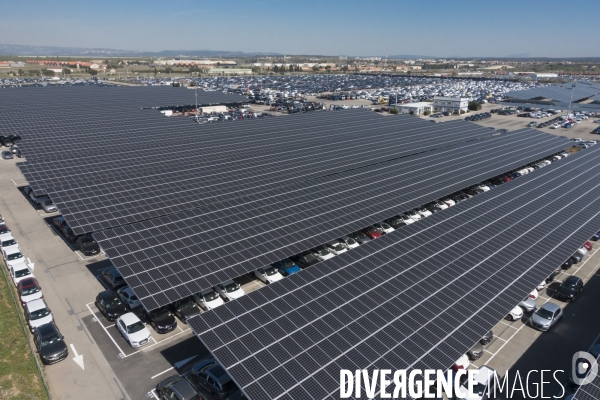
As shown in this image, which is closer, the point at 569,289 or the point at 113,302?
the point at 113,302

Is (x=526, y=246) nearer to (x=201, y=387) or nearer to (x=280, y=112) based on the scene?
(x=201, y=387)

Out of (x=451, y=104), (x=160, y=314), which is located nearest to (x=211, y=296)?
(x=160, y=314)

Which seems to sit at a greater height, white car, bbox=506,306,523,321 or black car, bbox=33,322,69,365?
black car, bbox=33,322,69,365

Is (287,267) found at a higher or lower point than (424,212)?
lower

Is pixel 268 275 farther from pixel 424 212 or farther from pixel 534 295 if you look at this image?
pixel 424 212

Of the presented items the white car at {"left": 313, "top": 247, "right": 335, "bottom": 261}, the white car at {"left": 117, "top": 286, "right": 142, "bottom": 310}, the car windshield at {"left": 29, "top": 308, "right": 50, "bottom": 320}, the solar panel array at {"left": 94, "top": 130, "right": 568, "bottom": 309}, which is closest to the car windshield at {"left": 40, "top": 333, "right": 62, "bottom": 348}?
the car windshield at {"left": 29, "top": 308, "right": 50, "bottom": 320}

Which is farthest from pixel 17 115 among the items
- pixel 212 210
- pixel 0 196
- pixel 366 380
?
pixel 366 380

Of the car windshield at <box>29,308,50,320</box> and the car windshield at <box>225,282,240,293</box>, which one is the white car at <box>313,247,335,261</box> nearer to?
the car windshield at <box>225,282,240,293</box>
